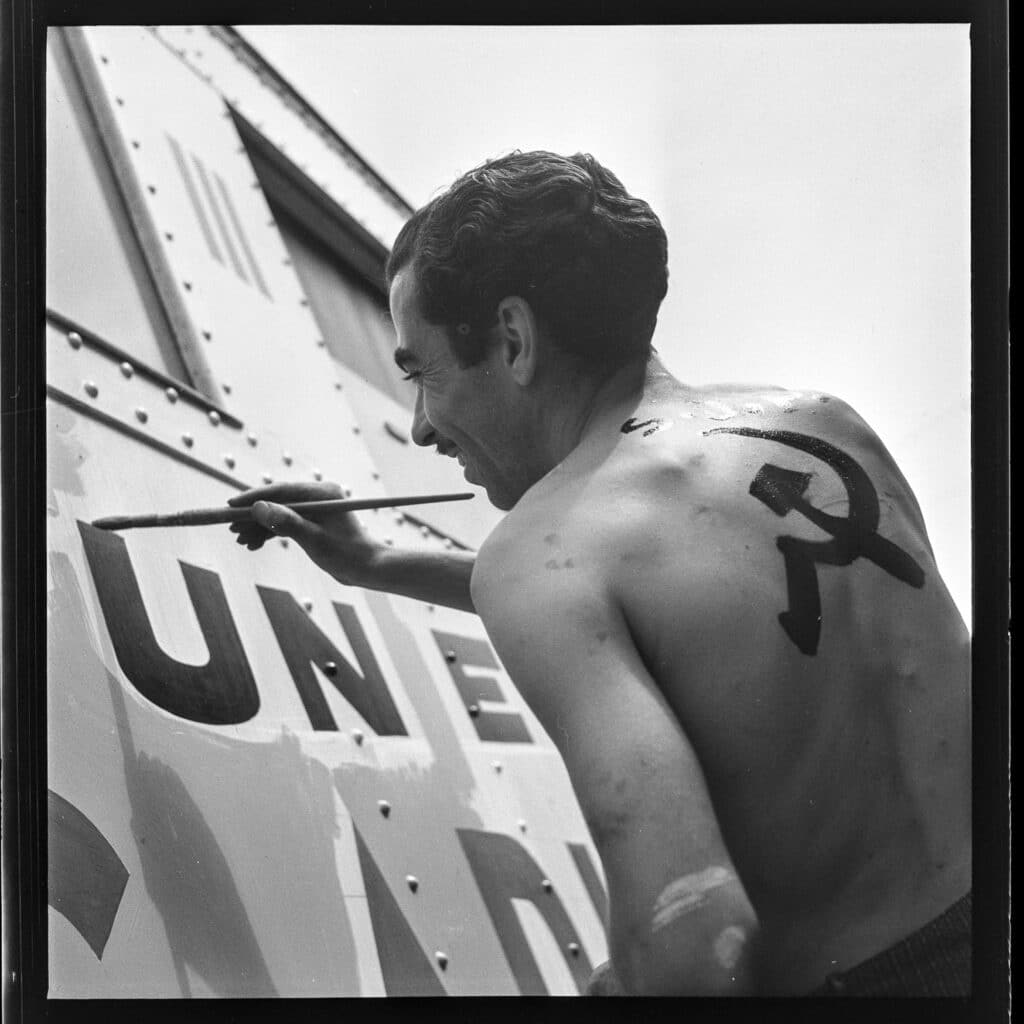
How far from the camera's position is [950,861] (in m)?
2.75

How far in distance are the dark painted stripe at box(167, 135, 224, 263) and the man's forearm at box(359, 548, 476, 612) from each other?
69 cm

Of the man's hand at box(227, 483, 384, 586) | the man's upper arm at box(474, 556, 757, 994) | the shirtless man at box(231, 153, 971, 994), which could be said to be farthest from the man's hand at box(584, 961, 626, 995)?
the man's hand at box(227, 483, 384, 586)

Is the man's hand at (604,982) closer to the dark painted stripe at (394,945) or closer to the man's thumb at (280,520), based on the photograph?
the dark painted stripe at (394,945)

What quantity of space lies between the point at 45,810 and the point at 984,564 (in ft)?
5.99

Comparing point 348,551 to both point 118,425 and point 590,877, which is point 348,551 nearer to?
point 118,425

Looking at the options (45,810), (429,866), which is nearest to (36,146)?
(45,810)

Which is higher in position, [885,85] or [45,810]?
[885,85]

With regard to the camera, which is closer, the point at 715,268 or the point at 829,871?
the point at 829,871

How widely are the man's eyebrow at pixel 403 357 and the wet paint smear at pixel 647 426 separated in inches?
17.3

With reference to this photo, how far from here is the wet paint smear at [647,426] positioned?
275 cm

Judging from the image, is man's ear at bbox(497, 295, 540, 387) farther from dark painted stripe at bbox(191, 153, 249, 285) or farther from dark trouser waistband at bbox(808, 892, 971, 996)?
dark trouser waistband at bbox(808, 892, 971, 996)

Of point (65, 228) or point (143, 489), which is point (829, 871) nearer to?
point (143, 489)

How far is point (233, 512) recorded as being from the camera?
9.53 feet

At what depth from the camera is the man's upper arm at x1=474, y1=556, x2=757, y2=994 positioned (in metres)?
2.50
